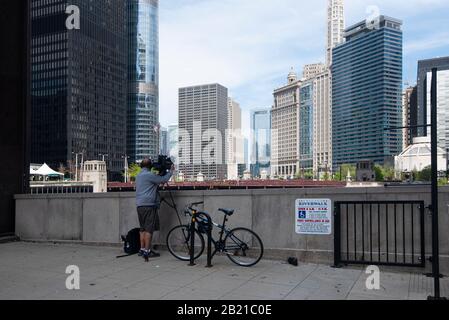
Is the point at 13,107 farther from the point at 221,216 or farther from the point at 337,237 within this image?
the point at 337,237

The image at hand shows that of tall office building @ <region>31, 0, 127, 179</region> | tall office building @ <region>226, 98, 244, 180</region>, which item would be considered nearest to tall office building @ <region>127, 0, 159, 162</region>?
tall office building @ <region>31, 0, 127, 179</region>

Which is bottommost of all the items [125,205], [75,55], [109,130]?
[125,205]

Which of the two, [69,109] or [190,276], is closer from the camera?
[190,276]

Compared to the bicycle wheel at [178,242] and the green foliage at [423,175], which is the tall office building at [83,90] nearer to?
the green foliage at [423,175]

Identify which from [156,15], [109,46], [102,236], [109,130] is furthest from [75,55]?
[102,236]

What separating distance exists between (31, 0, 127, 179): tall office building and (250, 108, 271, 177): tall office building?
1541 inches

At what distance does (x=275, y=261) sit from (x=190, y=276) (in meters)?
1.86

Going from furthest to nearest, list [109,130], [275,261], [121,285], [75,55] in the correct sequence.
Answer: [109,130] < [75,55] < [275,261] < [121,285]

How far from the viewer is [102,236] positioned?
9656mm

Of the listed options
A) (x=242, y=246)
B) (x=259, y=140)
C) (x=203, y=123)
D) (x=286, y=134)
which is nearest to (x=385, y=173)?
(x=259, y=140)

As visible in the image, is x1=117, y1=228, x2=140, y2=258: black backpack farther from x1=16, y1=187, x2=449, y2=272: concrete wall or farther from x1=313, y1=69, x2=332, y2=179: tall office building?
x1=313, y1=69, x2=332, y2=179: tall office building
